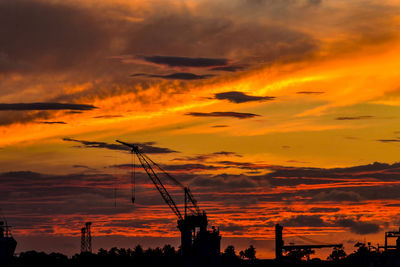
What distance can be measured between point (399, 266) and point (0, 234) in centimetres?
10280

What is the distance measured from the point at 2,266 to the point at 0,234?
10.9 meters

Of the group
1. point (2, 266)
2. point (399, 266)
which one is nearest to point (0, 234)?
point (2, 266)

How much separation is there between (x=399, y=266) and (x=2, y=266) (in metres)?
101

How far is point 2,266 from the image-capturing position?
177125 millimetres

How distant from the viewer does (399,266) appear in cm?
19412

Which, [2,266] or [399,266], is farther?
[399,266]

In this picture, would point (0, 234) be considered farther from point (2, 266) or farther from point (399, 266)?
point (399, 266)
